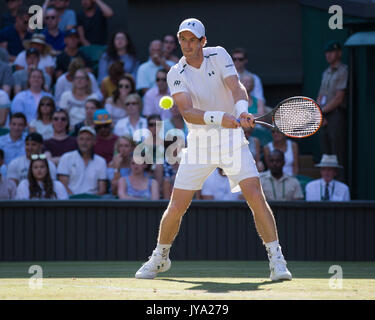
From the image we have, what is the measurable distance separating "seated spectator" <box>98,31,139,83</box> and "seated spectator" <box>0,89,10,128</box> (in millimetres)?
1496

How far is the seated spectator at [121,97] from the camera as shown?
1051 centimetres

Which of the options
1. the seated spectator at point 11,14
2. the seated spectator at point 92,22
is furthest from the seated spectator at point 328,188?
the seated spectator at point 11,14

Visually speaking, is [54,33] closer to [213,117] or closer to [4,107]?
[4,107]

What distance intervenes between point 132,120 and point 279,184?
7.09 ft

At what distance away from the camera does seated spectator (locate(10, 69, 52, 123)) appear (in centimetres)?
1064

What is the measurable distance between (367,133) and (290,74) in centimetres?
269

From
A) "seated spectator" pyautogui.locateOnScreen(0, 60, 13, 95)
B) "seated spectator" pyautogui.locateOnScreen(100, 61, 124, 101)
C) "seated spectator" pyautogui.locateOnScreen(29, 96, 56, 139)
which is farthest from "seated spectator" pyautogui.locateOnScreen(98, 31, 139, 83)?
"seated spectator" pyautogui.locateOnScreen(29, 96, 56, 139)

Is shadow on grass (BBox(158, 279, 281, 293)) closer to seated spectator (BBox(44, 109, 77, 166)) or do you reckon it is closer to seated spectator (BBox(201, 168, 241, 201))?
seated spectator (BBox(201, 168, 241, 201))

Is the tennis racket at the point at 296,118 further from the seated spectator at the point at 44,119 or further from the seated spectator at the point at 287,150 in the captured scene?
the seated spectator at the point at 44,119

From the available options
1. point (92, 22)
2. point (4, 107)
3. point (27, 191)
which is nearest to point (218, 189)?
point (27, 191)

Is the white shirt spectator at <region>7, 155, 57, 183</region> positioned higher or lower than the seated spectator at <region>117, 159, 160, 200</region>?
higher

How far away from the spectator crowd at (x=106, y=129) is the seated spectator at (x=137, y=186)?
11 mm

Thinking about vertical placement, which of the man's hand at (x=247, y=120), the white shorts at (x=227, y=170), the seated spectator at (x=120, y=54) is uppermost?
the seated spectator at (x=120, y=54)
